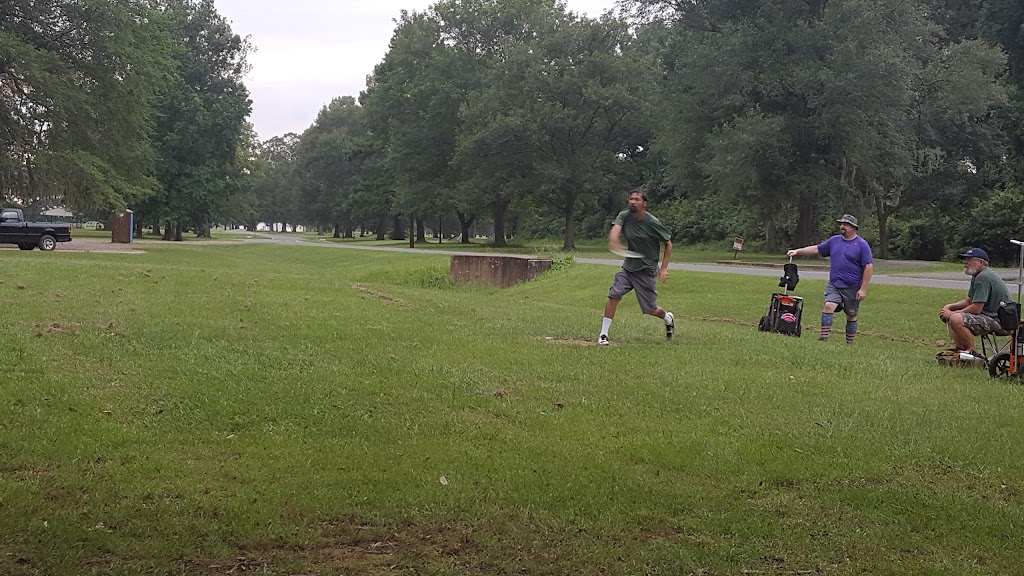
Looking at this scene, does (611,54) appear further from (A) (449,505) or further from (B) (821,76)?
(A) (449,505)

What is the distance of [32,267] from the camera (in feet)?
61.5

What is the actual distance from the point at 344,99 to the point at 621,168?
Answer: 63989 millimetres

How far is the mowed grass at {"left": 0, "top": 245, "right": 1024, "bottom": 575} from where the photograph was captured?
4.06 meters

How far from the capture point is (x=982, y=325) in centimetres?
984

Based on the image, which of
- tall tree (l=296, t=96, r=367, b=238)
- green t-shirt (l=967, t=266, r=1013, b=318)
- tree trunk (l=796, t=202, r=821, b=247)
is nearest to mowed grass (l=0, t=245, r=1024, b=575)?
green t-shirt (l=967, t=266, r=1013, b=318)

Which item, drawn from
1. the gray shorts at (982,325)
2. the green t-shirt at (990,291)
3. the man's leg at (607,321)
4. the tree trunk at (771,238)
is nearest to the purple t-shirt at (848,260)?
the green t-shirt at (990,291)

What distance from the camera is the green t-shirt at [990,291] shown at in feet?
32.9

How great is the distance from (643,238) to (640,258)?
262mm

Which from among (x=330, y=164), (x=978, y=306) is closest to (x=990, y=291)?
(x=978, y=306)

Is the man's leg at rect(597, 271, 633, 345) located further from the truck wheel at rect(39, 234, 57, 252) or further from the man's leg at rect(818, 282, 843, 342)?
the truck wheel at rect(39, 234, 57, 252)

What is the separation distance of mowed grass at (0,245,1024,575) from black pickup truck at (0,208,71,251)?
26.5 meters

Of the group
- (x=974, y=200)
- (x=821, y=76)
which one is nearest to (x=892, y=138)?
(x=821, y=76)

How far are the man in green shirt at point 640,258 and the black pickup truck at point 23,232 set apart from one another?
2972 cm

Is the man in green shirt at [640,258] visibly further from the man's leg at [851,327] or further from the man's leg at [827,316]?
the man's leg at [851,327]
